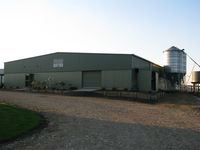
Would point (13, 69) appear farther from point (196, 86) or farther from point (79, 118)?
point (79, 118)

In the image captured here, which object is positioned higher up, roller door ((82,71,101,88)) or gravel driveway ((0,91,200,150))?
roller door ((82,71,101,88))

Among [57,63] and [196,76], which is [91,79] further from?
[196,76]

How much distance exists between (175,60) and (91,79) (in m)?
16.4

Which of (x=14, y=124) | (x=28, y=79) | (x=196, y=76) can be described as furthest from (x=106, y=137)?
(x=28, y=79)

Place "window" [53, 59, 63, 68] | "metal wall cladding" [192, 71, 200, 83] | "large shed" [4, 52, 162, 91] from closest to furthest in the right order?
1. "large shed" [4, 52, 162, 91]
2. "window" [53, 59, 63, 68]
3. "metal wall cladding" [192, 71, 200, 83]

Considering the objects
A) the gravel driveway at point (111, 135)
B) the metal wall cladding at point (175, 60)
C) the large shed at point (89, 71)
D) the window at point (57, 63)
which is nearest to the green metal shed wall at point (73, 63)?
the large shed at point (89, 71)

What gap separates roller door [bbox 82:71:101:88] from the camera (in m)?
37.5

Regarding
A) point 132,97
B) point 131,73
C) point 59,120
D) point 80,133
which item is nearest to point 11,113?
point 59,120

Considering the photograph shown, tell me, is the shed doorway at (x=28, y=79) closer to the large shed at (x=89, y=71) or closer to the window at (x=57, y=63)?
the large shed at (x=89, y=71)

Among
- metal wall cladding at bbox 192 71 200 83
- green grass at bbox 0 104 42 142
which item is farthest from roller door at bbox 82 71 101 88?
green grass at bbox 0 104 42 142

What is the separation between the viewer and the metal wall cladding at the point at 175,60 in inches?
1865

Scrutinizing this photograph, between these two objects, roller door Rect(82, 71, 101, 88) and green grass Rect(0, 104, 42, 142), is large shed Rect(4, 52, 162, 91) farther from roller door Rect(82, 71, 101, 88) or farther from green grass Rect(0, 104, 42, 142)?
green grass Rect(0, 104, 42, 142)

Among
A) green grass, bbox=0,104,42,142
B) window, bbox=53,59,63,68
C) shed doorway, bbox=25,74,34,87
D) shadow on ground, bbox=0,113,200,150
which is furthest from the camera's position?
shed doorway, bbox=25,74,34,87

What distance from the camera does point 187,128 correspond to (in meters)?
12.4
